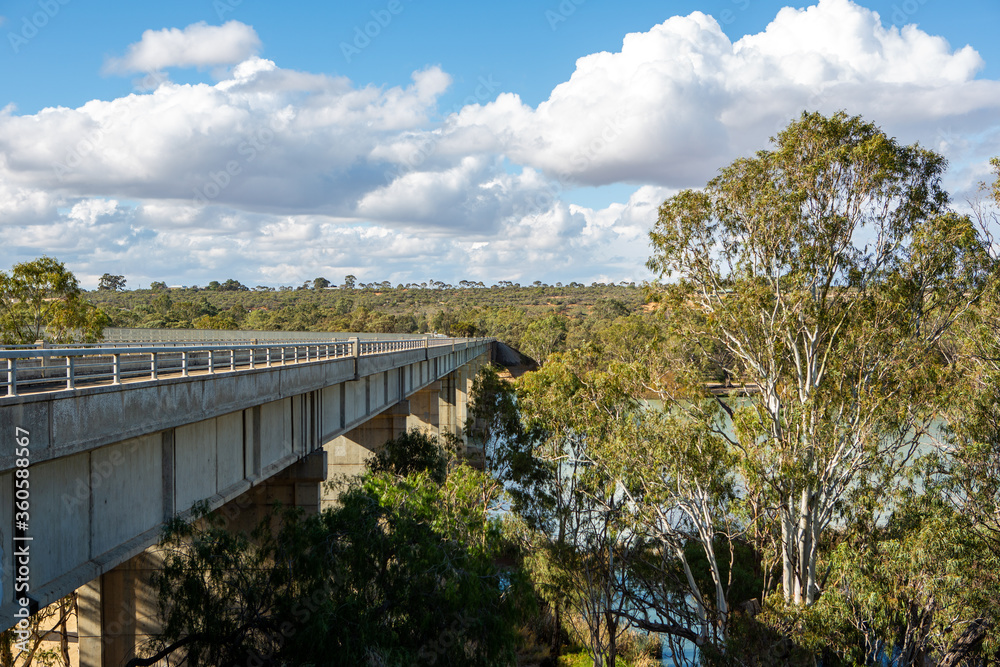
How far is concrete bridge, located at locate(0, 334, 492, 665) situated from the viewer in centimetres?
744

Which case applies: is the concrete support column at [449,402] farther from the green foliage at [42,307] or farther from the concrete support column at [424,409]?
the green foliage at [42,307]

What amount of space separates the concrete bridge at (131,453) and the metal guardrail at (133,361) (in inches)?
2.0

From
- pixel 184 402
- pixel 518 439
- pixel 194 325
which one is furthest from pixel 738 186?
pixel 194 325

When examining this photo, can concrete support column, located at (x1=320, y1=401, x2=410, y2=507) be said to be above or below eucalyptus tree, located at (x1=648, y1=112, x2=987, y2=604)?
below

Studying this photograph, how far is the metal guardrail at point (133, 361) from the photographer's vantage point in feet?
27.4

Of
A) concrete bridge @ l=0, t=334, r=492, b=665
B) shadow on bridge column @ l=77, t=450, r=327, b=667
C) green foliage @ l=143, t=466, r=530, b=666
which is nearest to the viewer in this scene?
concrete bridge @ l=0, t=334, r=492, b=665

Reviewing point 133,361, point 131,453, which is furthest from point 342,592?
point 133,361

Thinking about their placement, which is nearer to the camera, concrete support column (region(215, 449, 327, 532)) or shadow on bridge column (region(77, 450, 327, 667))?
shadow on bridge column (region(77, 450, 327, 667))

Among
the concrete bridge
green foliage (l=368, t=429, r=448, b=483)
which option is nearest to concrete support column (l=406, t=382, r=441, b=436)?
green foliage (l=368, t=429, r=448, b=483)

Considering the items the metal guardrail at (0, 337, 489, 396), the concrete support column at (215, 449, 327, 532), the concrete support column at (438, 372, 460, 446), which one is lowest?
the concrete support column at (438, 372, 460, 446)

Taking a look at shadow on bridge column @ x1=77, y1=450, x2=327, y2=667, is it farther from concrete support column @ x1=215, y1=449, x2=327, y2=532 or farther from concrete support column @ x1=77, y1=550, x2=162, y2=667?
concrete support column @ x1=215, y1=449, x2=327, y2=532

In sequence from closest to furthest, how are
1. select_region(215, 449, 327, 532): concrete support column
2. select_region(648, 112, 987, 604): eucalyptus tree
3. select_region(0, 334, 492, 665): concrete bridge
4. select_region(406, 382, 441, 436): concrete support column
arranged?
select_region(0, 334, 492, 665): concrete bridge < select_region(215, 449, 327, 532): concrete support column < select_region(648, 112, 987, 604): eucalyptus tree < select_region(406, 382, 441, 436): concrete support column

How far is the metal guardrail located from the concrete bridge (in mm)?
50

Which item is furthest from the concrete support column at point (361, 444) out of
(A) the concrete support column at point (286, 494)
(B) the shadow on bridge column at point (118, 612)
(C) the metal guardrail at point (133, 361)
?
(B) the shadow on bridge column at point (118, 612)
